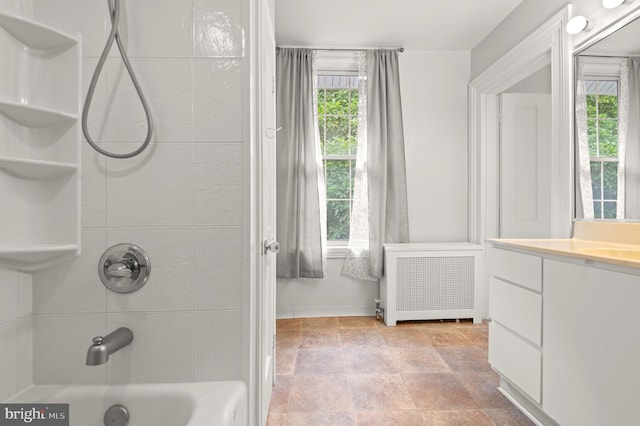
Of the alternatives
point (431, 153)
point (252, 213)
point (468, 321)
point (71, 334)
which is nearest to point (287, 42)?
point (431, 153)

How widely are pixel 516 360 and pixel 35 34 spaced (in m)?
2.35

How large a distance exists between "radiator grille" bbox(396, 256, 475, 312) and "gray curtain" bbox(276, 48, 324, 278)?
0.78 meters

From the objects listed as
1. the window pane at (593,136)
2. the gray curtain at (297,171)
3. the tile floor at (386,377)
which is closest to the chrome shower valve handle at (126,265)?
the tile floor at (386,377)

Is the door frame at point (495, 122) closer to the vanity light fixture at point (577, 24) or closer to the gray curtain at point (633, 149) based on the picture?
the vanity light fixture at point (577, 24)

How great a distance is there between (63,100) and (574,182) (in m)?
2.64

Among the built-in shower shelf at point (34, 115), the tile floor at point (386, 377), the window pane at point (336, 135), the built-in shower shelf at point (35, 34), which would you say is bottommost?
the tile floor at point (386, 377)

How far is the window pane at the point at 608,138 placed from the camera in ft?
6.10

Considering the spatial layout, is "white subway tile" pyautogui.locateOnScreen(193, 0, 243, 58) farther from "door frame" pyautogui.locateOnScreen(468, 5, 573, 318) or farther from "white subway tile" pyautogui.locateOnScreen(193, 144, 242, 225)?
"door frame" pyautogui.locateOnScreen(468, 5, 573, 318)

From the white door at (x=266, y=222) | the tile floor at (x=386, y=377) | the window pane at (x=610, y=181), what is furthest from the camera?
the window pane at (x=610, y=181)

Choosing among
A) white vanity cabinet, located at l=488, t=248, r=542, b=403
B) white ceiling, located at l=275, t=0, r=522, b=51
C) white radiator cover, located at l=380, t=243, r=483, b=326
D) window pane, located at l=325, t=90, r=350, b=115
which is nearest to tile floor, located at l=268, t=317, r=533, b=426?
white radiator cover, located at l=380, t=243, r=483, b=326

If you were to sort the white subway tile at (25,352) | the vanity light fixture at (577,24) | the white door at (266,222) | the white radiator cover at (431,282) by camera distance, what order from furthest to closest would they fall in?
1. the white radiator cover at (431,282)
2. the vanity light fixture at (577,24)
3. the white door at (266,222)
4. the white subway tile at (25,352)

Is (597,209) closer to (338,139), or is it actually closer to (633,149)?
(633,149)

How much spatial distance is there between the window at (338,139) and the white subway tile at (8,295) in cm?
261

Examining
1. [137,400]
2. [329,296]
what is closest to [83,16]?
[137,400]
